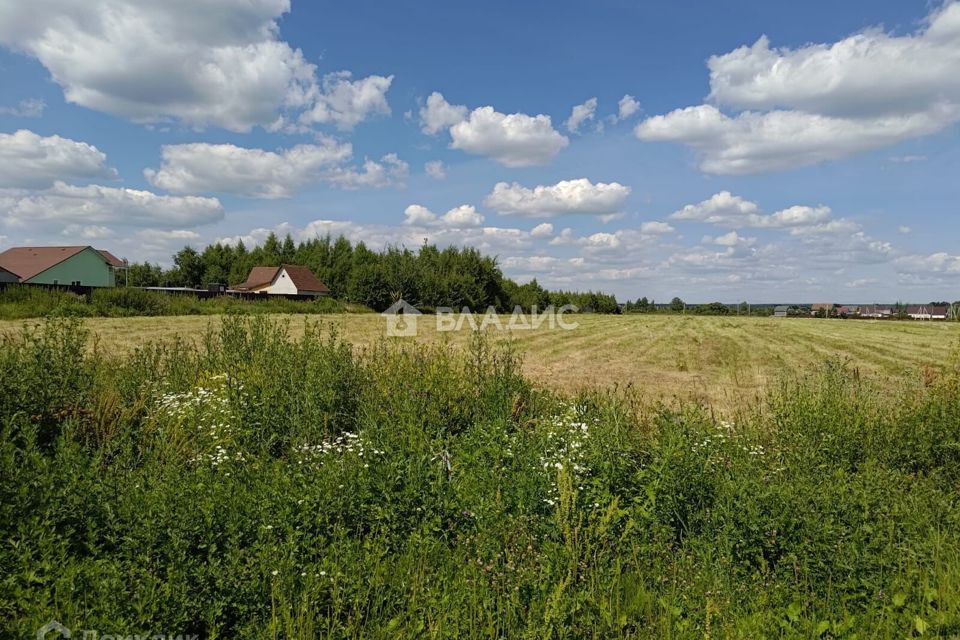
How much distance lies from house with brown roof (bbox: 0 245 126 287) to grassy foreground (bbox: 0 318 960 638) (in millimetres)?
56901

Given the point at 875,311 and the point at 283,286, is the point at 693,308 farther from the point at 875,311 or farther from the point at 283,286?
the point at 283,286

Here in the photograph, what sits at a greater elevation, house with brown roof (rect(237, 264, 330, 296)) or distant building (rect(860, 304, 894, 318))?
house with brown roof (rect(237, 264, 330, 296))

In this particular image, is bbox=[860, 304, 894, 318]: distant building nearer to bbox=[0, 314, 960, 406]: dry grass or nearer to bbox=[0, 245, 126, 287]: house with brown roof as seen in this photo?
bbox=[0, 314, 960, 406]: dry grass

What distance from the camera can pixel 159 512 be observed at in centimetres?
316

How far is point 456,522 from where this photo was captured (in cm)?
380

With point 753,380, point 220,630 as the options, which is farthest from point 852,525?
point 753,380

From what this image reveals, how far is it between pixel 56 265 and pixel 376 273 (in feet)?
99.0

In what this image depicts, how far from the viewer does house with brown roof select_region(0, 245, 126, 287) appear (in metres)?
50.8

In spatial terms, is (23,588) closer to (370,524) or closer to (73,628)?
(73,628)

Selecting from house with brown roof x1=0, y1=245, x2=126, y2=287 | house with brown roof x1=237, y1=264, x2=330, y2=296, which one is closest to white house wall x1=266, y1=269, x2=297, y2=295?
house with brown roof x1=237, y1=264, x2=330, y2=296

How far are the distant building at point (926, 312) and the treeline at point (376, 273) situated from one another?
38.6 metres

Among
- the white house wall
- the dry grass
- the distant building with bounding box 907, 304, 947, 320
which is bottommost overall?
the dry grass

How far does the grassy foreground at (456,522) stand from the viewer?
286 centimetres

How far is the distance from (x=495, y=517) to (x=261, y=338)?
525cm
